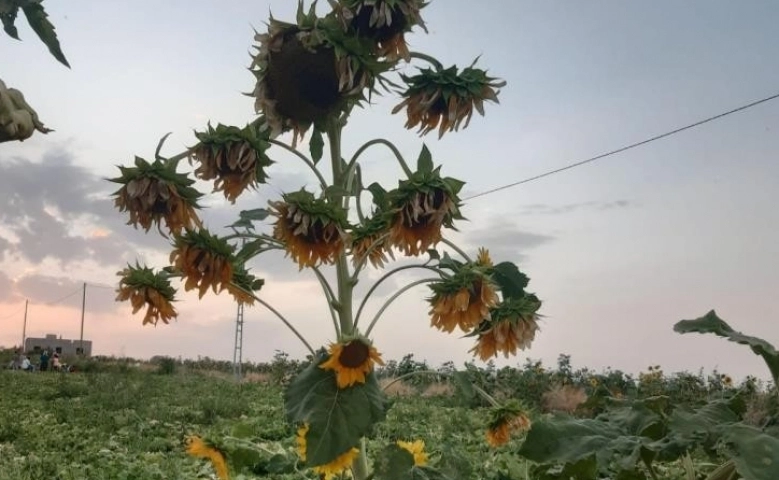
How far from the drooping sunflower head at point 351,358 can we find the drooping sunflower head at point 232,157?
0.32 m

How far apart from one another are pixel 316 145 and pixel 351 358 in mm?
387

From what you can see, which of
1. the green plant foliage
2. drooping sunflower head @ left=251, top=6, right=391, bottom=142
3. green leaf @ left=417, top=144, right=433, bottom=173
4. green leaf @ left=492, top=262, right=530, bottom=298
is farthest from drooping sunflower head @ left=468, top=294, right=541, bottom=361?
the green plant foliage

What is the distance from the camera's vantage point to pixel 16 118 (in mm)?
1603

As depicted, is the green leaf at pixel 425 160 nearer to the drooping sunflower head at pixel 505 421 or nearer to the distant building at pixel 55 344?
the drooping sunflower head at pixel 505 421

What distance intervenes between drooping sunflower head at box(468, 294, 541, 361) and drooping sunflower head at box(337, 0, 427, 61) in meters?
0.50

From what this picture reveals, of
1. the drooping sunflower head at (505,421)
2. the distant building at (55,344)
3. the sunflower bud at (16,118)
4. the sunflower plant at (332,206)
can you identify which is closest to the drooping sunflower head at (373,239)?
the sunflower plant at (332,206)

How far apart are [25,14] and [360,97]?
1.73 ft

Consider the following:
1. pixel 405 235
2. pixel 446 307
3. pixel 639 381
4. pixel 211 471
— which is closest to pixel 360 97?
pixel 405 235

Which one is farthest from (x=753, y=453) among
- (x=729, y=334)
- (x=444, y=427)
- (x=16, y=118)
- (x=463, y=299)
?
(x=444, y=427)

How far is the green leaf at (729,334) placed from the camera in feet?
4.47

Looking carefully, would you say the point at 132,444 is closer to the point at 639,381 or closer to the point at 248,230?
the point at 248,230

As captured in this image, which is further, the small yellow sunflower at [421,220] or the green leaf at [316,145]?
the green leaf at [316,145]

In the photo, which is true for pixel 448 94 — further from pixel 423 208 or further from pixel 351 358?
pixel 351 358

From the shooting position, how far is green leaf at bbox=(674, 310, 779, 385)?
53.6 inches
